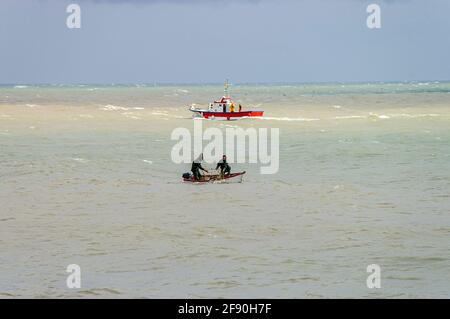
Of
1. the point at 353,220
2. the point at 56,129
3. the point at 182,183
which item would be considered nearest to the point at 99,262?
the point at 353,220

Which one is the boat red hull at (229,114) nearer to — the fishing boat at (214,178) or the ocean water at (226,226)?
the ocean water at (226,226)

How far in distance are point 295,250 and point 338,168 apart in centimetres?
1894

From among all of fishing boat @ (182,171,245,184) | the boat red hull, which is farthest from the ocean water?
the boat red hull

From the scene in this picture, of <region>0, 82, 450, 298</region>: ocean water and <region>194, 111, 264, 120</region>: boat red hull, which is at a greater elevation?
<region>194, 111, 264, 120</region>: boat red hull

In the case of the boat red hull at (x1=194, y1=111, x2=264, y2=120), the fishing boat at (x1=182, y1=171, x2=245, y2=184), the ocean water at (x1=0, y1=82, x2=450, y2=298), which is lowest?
the ocean water at (x1=0, y1=82, x2=450, y2=298)

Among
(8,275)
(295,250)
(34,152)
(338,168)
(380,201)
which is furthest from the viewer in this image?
(34,152)

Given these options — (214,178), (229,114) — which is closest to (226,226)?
(214,178)

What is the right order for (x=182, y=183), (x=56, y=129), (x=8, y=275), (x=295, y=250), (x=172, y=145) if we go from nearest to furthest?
(x=8, y=275), (x=295, y=250), (x=182, y=183), (x=172, y=145), (x=56, y=129)

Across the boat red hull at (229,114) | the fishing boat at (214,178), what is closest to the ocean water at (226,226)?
the fishing boat at (214,178)

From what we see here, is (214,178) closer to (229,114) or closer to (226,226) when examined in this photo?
(226,226)

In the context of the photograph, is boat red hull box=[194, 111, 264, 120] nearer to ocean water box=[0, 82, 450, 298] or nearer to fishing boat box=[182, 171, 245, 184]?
ocean water box=[0, 82, 450, 298]

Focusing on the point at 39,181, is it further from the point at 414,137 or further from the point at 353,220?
the point at 414,137

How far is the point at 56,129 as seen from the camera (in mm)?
71250

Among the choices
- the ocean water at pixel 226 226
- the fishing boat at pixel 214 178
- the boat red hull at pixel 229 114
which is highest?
the boat red hull at pixel 229 114
